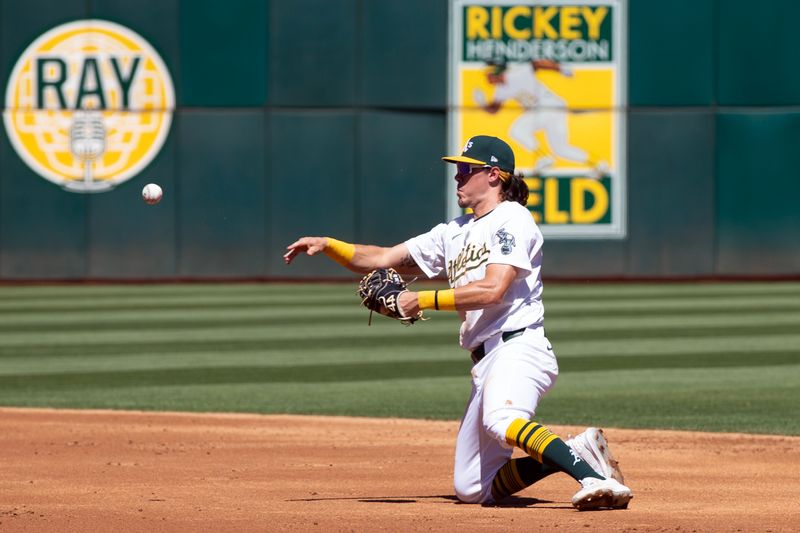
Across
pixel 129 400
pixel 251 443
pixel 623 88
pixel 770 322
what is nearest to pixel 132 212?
pixel 623 88

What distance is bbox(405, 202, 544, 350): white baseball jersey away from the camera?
6227mm

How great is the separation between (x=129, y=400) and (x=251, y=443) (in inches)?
90.8

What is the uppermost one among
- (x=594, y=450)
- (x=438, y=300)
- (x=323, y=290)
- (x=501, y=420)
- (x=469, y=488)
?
(x=438, y=300)

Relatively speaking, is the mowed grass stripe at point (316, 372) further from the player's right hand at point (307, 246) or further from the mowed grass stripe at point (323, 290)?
the mowed grass stripe at point (323, 290)

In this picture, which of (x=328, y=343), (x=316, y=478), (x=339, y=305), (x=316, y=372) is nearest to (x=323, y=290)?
(x=339, y=305)

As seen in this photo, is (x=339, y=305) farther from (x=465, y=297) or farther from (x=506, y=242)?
(x=465, y=297)

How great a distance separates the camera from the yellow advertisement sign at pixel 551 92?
22453 millimetres

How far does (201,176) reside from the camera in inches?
878

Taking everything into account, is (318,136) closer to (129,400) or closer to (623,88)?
(623,88)

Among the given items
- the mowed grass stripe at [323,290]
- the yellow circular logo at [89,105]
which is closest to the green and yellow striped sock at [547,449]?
the mowed grass stripe at [323,290]

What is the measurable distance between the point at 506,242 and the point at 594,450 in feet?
3.06

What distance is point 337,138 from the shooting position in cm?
2247

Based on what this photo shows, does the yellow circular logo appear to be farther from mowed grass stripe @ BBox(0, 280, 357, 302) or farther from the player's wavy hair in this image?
the player's wavy hair

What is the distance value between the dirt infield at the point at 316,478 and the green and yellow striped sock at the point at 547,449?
0.20m
